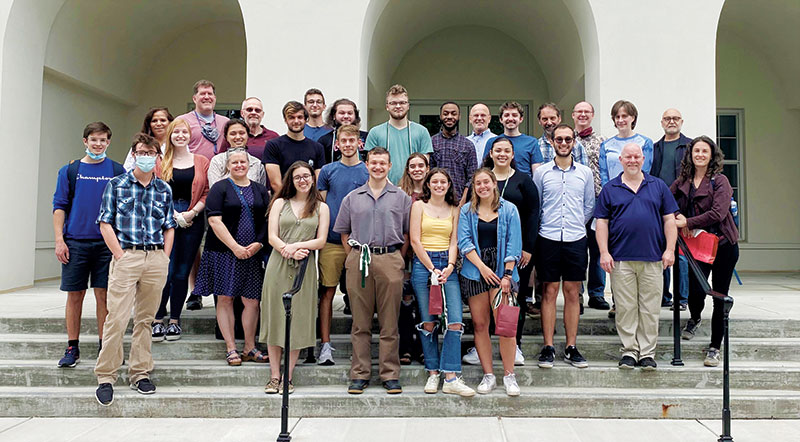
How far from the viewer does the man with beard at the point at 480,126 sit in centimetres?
531

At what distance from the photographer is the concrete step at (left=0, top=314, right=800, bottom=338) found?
5238 millimetres

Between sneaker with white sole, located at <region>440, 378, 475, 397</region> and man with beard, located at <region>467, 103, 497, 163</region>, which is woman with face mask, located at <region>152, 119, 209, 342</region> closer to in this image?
sneaker with white sole, located at <region>440, 378, 475, 397</region>

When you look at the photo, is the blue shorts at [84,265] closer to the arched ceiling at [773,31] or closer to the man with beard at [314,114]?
the man with beard at [314,114]

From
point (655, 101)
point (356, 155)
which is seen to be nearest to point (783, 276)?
point (655, 101)

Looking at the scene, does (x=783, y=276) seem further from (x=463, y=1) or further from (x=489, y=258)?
(x=489, y=258)

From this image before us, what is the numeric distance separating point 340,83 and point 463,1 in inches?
154

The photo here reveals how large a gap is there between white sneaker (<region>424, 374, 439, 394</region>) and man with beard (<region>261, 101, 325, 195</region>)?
190 cm

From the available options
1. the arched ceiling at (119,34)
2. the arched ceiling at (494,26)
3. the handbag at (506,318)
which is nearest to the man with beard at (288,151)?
the handbag at (506,318)

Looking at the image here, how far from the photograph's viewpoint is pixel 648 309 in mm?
4574

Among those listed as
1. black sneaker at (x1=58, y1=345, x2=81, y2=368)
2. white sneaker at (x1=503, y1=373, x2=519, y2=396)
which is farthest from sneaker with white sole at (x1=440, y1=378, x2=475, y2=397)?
black sneaker at (x1=58, y1=345, x2=81, y2=368)

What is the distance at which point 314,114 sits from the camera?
213 inches

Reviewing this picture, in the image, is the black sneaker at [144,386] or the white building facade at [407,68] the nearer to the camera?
the black sneaker at [144,386]

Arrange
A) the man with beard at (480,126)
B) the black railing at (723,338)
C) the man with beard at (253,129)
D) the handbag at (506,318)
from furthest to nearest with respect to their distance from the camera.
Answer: the man with beard at (480,126) < the man with beard at (253,129) < the handbag at (506,318) < the black railing at (723,338)

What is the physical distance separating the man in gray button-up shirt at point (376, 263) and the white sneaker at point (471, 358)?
618 mm
